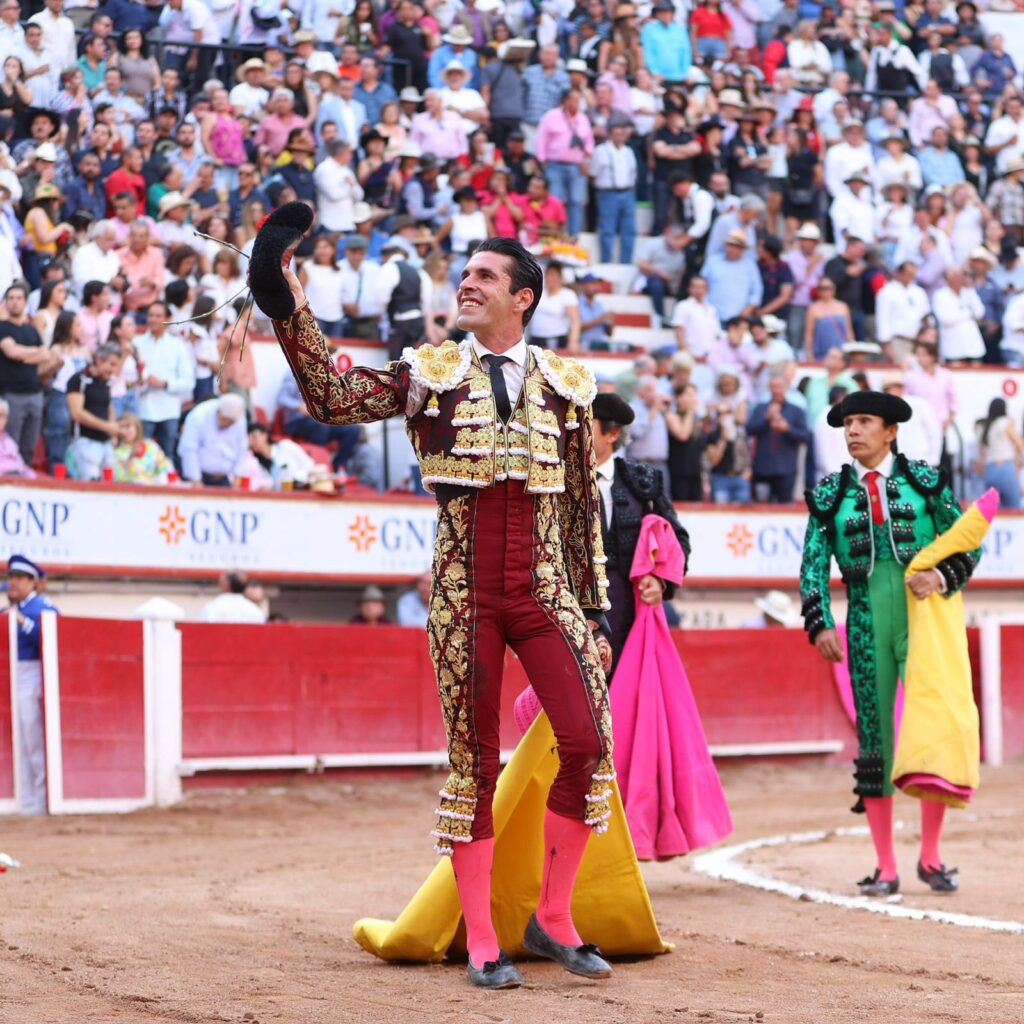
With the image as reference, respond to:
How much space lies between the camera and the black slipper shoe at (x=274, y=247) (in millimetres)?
4223

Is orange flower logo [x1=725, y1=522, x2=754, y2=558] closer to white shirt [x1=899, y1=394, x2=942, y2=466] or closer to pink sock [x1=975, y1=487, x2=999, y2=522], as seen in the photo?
white shirt [x1=899, y1=394, x2=942, y2=466]

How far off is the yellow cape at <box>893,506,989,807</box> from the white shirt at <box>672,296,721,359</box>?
7.78m

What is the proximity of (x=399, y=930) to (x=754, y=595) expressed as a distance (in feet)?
31.3

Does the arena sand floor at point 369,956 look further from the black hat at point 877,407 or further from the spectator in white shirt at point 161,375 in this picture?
the spectator in white shirt at point 161,375

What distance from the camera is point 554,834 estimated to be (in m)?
4.65

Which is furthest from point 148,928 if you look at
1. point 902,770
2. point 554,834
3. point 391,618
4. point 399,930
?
point 391,618

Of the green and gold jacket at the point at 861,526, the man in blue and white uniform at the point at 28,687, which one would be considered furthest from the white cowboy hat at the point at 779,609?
the green and gold jacket at the point at 861,526

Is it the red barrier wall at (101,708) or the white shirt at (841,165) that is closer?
the red barrier wall at (101,708)

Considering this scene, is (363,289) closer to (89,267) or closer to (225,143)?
(225,143)

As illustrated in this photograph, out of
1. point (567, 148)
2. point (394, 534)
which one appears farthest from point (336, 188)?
point (394, 534)

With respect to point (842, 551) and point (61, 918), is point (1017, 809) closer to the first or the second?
point (842, 551)

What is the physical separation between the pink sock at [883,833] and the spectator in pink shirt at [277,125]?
821cm

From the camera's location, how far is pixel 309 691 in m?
11.2

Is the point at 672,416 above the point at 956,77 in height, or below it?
below
